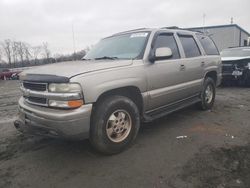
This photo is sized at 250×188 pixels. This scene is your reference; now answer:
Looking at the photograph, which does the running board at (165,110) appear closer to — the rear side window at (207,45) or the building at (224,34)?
the rear side window at (207,45)

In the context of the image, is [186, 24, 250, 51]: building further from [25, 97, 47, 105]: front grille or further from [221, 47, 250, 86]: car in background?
[25, 97, 47, 105]: front grille

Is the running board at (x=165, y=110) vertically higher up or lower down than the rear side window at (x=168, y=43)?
lower down

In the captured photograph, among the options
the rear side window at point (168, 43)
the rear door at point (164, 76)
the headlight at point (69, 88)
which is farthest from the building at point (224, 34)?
the headlight at point (69, 88)

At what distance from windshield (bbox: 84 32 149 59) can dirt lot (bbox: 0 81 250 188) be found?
151 centimetres

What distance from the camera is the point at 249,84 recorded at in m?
10.1

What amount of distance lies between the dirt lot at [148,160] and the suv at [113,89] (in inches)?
15.5

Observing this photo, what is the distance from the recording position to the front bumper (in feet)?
10.4

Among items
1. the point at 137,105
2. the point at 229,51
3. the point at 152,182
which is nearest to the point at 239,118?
the point at 137,105

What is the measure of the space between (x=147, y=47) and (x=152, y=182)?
2.28 meters

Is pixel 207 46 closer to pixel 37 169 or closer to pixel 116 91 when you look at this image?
pixel 116 91

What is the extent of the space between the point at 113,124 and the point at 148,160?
72 centimetres

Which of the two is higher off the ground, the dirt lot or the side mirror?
the side mirror

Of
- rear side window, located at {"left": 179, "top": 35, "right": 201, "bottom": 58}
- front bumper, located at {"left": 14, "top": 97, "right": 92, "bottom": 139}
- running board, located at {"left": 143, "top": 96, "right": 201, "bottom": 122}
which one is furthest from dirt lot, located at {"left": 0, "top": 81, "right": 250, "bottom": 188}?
rear side window, located at {"left": 179, "top": 35, "right": 201, "bottom": 58}

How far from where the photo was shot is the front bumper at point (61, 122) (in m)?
3.17
